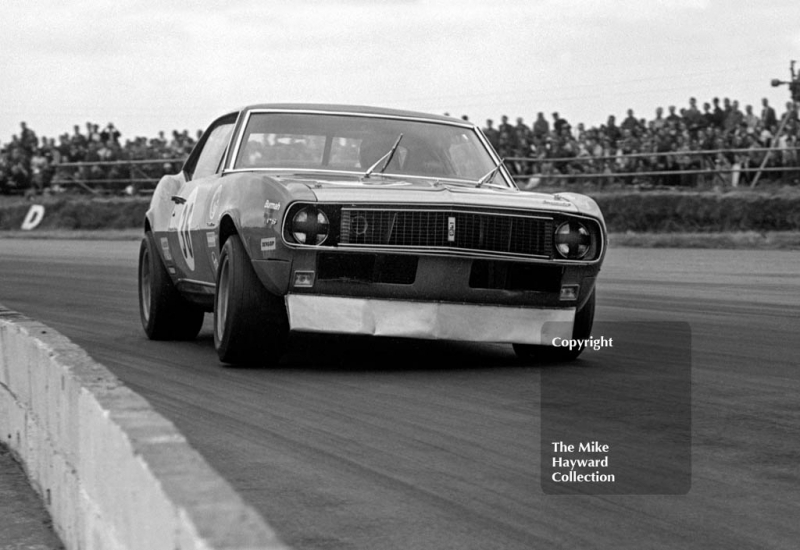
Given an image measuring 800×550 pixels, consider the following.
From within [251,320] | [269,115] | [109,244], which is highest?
[269,115]

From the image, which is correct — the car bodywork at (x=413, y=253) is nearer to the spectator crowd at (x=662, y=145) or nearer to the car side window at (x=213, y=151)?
the car side window at (x=213, y=151)

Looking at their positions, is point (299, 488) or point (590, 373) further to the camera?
point (590, 373)

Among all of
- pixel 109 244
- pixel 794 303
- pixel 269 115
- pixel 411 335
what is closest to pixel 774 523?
pixel 411 335

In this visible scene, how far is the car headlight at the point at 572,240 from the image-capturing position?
651 centimetres

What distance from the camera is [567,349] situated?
22.7 ft

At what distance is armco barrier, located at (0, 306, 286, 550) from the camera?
1.99 m

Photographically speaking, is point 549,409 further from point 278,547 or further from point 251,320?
point 278,547

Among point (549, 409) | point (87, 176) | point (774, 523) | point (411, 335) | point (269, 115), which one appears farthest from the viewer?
point (87, 176)

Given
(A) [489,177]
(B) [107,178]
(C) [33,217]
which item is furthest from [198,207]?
(C) [33,217]

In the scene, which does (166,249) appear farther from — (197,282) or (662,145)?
(662,145)

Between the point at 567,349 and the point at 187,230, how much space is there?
224 cm

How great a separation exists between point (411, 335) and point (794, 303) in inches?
229

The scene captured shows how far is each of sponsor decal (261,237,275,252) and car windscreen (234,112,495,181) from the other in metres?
1.13

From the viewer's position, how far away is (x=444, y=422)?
500 centimetres
